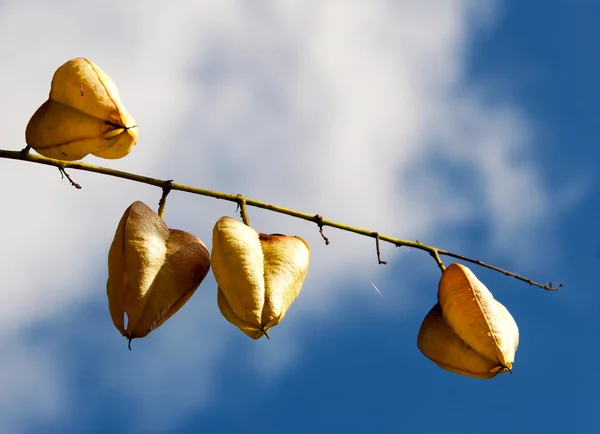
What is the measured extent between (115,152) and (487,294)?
128cm

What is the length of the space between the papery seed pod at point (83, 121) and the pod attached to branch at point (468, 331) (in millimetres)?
1152

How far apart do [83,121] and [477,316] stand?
1.37m

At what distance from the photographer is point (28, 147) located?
2.46 m

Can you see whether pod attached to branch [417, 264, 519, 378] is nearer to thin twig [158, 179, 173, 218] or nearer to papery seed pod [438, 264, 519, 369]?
papery seed pod [438, 264, 519, 369]

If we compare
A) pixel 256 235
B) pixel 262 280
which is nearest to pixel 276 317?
pixel 262 280

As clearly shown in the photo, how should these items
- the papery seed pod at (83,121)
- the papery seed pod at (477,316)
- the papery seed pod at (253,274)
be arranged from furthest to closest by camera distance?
the papery seed pod at (477,316), the papery seed pod at (83,121), the papery seed pod at (253,274)

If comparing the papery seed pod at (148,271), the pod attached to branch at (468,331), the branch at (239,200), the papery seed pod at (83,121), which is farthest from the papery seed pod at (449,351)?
the papery seed pod at (83,121)

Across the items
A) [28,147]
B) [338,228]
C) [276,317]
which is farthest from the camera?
[338,228]

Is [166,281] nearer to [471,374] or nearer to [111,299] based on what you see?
[111,299]

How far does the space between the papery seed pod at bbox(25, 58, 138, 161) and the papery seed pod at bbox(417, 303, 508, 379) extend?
3.80 ft

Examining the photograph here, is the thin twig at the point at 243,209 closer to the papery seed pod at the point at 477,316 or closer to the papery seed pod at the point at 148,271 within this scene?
the papery seed pod at the point at 148,271

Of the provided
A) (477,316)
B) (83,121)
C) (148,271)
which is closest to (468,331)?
(477,316)

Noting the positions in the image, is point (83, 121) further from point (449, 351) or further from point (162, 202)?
point (449, 351)

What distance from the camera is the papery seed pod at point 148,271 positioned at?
7.60ft
